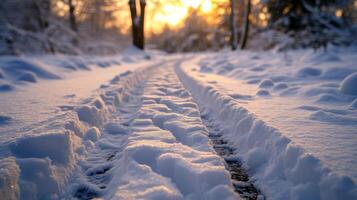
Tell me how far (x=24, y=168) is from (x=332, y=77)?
488cm

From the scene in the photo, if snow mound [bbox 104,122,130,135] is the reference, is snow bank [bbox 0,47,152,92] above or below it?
above

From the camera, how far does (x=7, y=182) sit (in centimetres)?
154

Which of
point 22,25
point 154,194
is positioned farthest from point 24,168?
point 22,25

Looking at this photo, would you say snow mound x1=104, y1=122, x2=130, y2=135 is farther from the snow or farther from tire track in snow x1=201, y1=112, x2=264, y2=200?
the snow

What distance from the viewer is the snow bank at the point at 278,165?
4.81 feet

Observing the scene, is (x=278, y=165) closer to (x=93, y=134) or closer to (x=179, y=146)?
(x=179, y=146)

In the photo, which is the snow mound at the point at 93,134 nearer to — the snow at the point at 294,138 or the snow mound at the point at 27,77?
the snow at the point at 294,138

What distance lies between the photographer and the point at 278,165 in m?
1.86

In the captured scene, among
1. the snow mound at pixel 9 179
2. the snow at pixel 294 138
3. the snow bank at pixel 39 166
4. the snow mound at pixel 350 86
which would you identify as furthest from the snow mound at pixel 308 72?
the snow mound at pixel 9 179

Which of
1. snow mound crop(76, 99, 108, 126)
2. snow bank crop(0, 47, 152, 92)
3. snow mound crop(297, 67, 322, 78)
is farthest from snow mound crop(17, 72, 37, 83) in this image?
snow mound crop(297, 67, 322, 78)

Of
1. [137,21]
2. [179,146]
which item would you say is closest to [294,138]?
[179,146]

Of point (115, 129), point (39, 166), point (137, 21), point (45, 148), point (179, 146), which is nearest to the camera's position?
point (39, 166)

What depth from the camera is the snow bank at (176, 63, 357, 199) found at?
1465 millimetres

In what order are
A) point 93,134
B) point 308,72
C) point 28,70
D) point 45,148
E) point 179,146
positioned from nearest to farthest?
point 45,148 → point 179,146 → point 93,134 → point 308,72 → point 28,70
